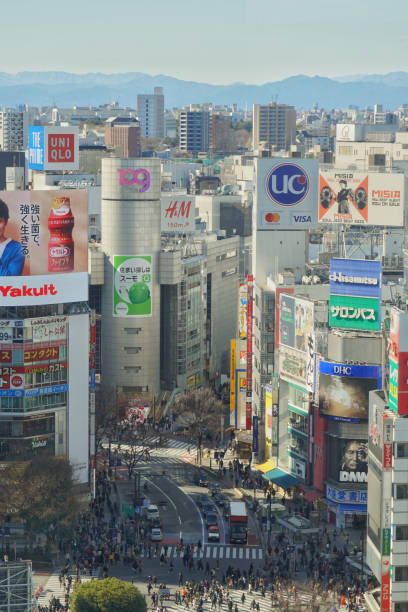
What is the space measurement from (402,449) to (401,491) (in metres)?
1.70

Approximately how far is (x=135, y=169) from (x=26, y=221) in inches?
1021

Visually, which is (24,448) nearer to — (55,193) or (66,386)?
(66,386)

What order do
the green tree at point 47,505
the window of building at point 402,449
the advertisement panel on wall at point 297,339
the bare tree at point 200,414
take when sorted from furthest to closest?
the bare tree at point 200,414, the advertisement panel on wall at point 297,339, the green tree at point 47,505, the window of building at point 402,449

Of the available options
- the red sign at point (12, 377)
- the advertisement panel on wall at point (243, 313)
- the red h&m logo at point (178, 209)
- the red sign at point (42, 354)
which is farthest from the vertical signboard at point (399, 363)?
the red h&m logo at point (178, 209)

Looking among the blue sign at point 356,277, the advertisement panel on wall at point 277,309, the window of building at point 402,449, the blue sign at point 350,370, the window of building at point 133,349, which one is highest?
the blue sign at point 356,277

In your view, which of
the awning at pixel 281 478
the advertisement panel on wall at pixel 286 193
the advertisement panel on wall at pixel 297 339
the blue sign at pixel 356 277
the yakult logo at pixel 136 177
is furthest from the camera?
the yakult logo at pixel 136 177

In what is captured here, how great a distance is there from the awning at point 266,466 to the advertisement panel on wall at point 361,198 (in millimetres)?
17738

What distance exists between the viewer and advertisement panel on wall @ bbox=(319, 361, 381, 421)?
77.2 meters

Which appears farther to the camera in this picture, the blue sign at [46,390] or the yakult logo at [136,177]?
the yakult logo at [136,177]

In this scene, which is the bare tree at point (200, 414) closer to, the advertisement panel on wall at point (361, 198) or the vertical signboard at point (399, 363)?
the advertisement panel on wall at point (361, 198)

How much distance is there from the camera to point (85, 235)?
8112 centimetres

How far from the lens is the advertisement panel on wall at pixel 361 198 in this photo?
314ft

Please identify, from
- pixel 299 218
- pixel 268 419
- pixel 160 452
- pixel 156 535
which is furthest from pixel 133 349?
pixel 156 535

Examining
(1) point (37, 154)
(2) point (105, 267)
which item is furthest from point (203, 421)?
(1) point (37, 154)
